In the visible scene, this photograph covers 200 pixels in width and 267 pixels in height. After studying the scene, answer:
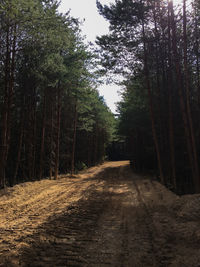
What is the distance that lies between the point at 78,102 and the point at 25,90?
6680 millimetres

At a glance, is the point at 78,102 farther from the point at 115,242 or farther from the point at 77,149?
the point at 115,242

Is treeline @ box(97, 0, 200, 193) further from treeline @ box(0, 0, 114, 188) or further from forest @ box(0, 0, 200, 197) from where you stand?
treeline @ box(0, 0, 114, 188)

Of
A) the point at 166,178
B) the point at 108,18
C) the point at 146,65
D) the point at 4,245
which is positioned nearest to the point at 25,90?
the point at 108,18

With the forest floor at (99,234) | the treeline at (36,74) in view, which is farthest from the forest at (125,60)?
the forest floor at (99,234)

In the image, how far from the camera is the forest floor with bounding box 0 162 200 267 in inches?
140

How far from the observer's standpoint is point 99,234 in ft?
15.6

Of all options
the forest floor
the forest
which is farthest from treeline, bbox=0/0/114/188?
the forest floor

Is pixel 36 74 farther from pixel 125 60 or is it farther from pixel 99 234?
pixel 99 234

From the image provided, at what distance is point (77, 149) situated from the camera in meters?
34.3

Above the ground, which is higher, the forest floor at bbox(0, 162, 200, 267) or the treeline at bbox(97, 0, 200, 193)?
the treeline at bbox(97, 0, 200, 193)

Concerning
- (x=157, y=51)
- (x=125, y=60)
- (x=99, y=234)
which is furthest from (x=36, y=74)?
(x=99, y=234)

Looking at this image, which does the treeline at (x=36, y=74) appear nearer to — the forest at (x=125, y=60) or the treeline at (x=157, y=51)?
the forest at (x=125, y=60)

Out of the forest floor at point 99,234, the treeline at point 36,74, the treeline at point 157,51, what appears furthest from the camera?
the treeline at point 157,51

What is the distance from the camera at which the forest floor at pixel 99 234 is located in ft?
11.6
